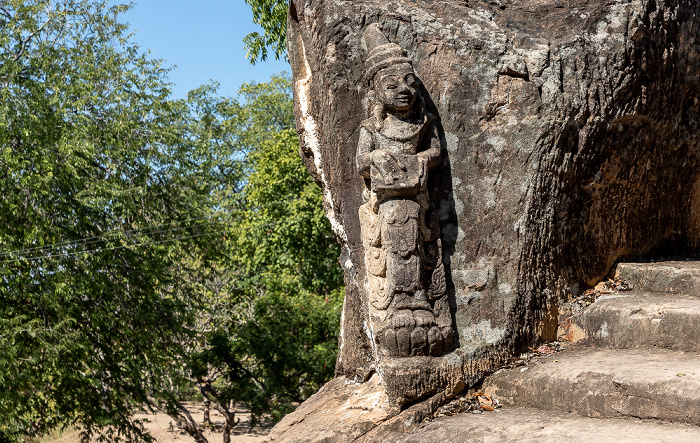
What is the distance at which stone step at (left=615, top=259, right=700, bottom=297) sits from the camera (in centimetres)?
472

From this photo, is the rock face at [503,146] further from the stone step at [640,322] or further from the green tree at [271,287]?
the green tree at [271,287]

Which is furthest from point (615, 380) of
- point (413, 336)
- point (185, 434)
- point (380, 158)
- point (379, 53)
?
point (185, 434)

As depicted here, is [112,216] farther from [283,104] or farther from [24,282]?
[283,104]

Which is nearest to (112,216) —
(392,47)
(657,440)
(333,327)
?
(333,327)

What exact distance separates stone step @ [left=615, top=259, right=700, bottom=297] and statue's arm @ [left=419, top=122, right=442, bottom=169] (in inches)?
65.2

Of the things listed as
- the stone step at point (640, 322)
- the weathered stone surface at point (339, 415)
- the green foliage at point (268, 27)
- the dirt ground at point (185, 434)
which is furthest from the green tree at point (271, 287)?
the stone step at point (640, 322)

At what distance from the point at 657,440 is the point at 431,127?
2.26 m

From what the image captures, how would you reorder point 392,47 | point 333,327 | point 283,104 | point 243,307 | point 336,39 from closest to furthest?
point 392,47
point 336,39
point 333,327
point 243,307
point 283,104

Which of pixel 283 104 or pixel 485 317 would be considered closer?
pixel 485 317

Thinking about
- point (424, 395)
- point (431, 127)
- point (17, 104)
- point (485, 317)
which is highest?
point (17, 104)

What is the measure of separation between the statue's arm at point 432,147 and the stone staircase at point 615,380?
137cm

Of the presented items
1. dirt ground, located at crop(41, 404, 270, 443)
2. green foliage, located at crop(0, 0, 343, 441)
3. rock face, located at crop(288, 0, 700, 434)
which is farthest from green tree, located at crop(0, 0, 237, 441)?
rock face, located at crop(288, 0, 700, 434)

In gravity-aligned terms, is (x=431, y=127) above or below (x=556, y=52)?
below

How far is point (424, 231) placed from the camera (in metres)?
4.48
